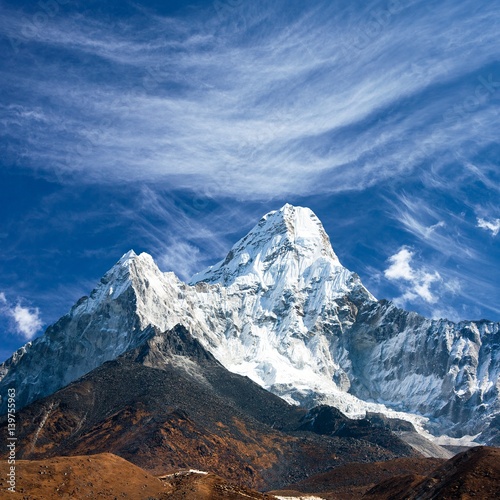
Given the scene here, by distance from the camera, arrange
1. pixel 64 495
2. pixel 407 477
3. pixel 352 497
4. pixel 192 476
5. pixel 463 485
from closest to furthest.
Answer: pixel 64 495, pixel 463 485, pixel 192 476, pixel 407 477, pixel 352 497

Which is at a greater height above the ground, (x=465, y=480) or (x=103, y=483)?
(x=465, y=480)

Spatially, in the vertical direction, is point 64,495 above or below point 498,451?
below

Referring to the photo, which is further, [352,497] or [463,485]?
[352,497]

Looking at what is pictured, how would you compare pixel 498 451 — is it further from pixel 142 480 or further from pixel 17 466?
pixel 17 466

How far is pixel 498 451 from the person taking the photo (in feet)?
427

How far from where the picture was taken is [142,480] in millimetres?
122625

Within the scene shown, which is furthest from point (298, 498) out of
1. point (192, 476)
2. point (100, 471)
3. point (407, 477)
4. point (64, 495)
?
point (64, 495)

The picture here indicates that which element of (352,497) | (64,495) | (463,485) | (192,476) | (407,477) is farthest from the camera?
(352,497)

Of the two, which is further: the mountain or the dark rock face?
the dark rock face

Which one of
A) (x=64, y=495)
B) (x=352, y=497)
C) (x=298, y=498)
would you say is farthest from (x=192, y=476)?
(x=352, y=497)

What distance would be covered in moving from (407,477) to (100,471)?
2830 inches

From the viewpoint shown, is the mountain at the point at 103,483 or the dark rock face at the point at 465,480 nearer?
the mountain at the point at 103,483

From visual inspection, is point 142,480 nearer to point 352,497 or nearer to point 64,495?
point 64,495

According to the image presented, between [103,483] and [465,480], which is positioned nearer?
[103,483]
